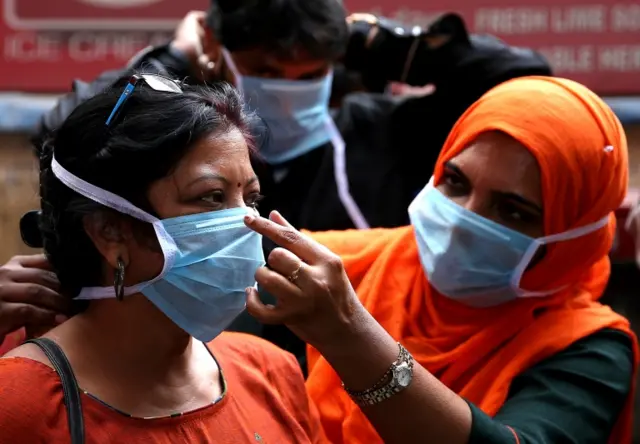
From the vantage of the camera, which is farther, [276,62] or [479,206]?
[276,62]

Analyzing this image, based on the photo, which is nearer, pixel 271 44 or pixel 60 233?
pixel 60 233

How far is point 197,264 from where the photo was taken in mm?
1668

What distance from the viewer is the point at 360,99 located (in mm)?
3168

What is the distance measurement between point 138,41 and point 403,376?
3276mm

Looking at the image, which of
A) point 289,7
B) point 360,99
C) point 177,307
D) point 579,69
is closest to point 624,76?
point 579,69

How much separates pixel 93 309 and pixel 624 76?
3.24 metres

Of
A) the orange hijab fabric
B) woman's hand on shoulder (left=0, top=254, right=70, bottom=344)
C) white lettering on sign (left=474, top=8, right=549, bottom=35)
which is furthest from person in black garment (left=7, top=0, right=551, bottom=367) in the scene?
white lettering on sign (left=474, top=8, right=549, bottom=35)

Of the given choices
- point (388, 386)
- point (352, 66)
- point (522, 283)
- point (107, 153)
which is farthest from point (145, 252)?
point (352, 66)

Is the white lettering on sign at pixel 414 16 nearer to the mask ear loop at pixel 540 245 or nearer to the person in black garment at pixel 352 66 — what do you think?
the person in black garment at pixel 352 66

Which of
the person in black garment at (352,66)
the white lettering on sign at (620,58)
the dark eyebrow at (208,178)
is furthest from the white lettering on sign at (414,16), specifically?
the dark eyebrow at (208,178)

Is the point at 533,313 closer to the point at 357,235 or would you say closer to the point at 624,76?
the point at 357,235

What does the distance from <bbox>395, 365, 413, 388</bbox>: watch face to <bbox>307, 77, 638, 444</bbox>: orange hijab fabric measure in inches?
18.0

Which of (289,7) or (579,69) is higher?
(289,7)

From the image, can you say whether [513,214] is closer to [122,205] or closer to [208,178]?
[208,178]
